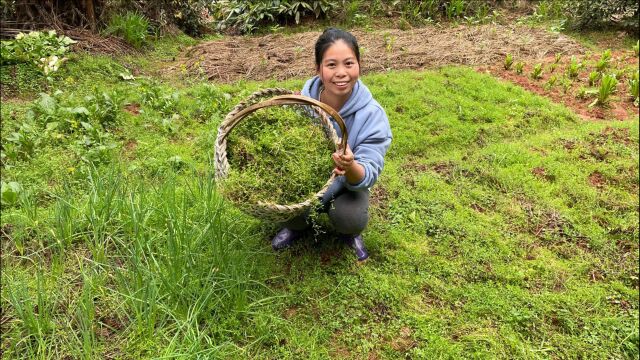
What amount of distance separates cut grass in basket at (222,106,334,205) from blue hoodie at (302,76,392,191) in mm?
157

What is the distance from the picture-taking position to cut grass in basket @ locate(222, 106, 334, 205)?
1.89 meters

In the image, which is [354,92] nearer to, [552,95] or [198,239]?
[198,239]

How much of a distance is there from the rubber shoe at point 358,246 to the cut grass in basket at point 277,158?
65 cm

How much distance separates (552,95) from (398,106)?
1.69 metres

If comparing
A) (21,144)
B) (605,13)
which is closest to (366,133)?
(21,144)

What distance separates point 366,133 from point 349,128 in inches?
4.6

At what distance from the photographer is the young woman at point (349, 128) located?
2.02 m

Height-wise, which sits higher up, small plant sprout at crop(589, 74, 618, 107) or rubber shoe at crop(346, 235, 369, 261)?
small plant sprout at crop(589, 74, 618, 107)

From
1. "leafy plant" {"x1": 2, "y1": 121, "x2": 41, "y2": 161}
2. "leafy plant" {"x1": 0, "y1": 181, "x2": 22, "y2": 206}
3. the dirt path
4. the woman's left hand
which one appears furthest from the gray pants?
the dirt path

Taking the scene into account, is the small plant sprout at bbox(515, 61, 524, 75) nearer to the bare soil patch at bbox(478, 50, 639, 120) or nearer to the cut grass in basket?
the bare soil patch at bbox(478, 50, 639, 120)

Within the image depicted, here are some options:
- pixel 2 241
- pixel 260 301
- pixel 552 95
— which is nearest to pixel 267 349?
pixel 260 301

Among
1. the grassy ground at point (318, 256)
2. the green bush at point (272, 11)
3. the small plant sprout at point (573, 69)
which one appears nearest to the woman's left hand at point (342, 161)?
the grassy ground at point (318, 256)

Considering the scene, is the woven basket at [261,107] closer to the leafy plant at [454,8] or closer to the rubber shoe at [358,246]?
the rubber shoe at [358,246]

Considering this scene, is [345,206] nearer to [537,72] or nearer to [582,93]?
[582,93]
